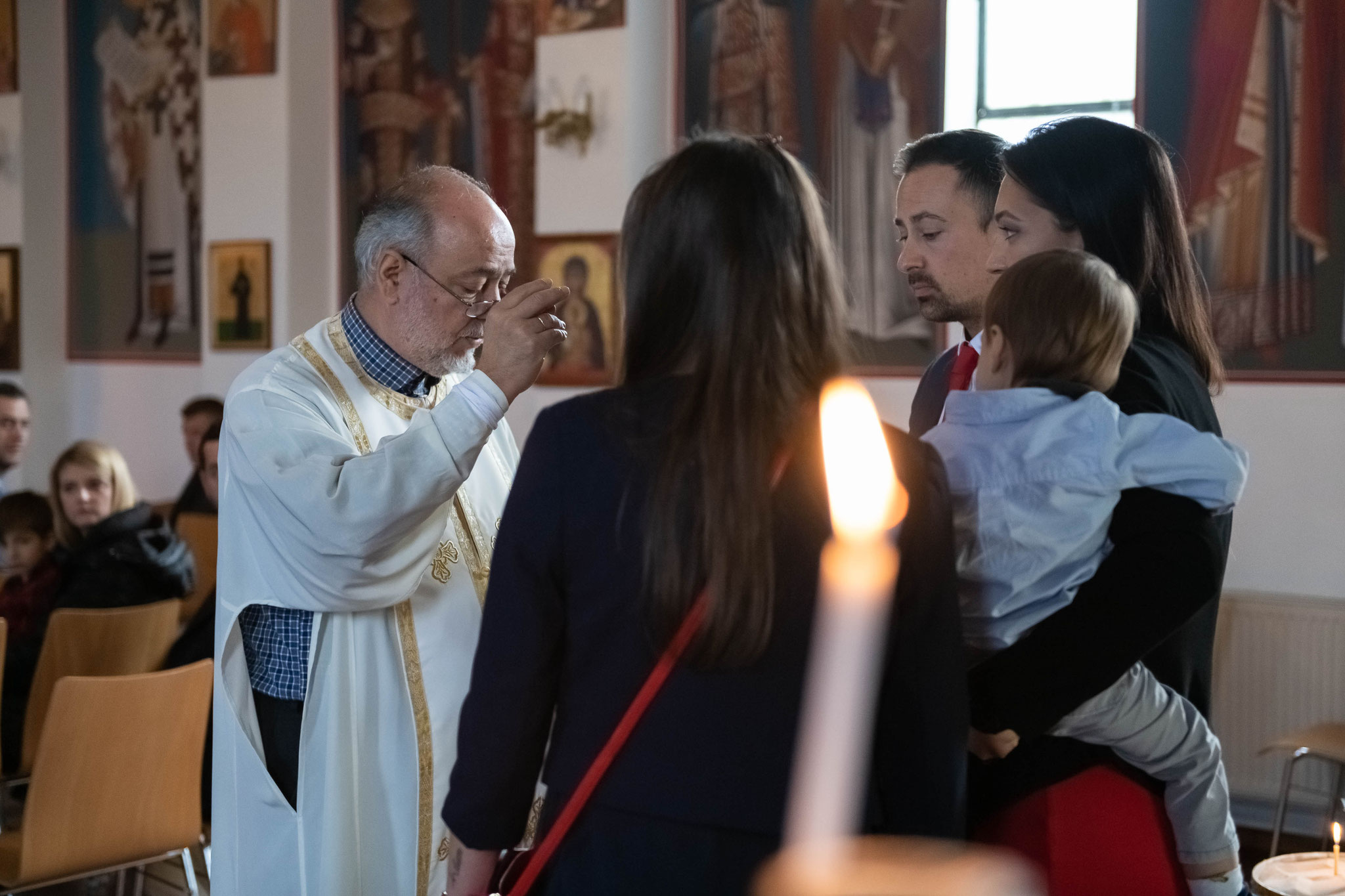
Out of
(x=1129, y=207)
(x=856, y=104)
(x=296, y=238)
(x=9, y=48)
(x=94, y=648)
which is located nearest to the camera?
(x=1129, y=207)

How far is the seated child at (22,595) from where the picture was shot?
5344 mm

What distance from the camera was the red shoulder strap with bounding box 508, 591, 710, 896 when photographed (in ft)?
5.33

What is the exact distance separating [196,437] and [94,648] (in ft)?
11.9

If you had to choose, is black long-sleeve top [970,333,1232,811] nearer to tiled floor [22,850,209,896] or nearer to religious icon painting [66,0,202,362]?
tiled floor [22,850,209,896]

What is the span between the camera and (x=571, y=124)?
7957 millimetres

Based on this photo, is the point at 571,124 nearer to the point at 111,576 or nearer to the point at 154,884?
the point at 111,576

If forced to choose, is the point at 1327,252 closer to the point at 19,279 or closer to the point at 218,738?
the point at 218,738

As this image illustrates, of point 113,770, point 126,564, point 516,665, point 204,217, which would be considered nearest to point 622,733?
point 516,665

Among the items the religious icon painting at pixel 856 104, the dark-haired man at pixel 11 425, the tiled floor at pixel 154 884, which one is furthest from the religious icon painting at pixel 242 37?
the tiled floor at pixel 154 884

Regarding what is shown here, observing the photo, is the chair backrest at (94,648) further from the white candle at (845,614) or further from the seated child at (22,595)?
the white candle at (845,614)

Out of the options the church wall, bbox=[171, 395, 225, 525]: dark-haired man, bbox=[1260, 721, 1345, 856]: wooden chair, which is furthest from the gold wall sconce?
bbox=[1260, 721, 1345, 856]: wooden chair

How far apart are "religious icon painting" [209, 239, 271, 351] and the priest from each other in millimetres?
6420


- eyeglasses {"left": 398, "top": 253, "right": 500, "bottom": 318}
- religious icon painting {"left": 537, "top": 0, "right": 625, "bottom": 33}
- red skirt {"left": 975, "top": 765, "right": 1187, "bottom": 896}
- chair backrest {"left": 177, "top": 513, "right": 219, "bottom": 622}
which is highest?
religious icon painting {"left": 537, "top": 0, "right": 625, "bottom": 33}

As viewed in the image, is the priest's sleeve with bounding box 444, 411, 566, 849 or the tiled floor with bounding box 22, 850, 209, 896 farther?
the tiled floor with bounding box 22, 850, 209, 896
